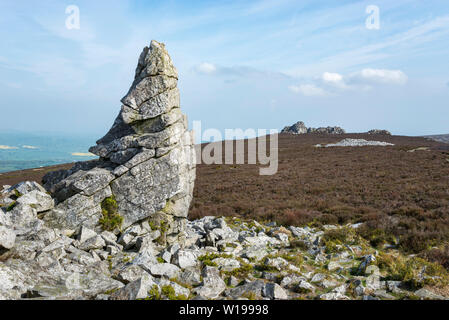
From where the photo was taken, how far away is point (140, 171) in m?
14.2

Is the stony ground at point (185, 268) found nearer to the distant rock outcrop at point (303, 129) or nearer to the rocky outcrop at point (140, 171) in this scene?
the rocky outcrop at point (140, 171)

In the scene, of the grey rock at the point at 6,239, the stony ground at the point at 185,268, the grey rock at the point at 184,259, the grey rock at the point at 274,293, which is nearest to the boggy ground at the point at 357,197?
the stony ground at the point at 185,268

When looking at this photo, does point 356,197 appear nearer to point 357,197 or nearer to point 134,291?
point 357,197

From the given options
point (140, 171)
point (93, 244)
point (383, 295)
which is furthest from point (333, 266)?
point (140, 171)

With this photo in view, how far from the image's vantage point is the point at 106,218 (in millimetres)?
13359

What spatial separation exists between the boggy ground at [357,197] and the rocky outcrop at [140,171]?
27.4ft

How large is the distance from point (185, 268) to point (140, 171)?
20.3 feet

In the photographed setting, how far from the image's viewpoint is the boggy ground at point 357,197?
14789 millimetres

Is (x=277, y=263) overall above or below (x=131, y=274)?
below
